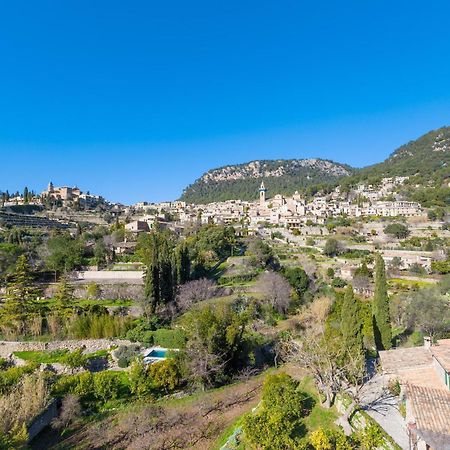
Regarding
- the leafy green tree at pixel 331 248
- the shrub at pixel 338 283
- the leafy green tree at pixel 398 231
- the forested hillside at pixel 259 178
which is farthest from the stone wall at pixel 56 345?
the forested hillside at pixel 259 178

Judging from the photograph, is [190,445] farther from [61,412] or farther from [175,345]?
[175,345]

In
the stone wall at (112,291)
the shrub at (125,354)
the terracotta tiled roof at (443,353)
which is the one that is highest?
the stone wall at (112,291)

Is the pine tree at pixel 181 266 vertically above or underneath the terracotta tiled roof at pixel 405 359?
above

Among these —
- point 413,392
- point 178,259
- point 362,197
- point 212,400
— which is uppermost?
point 362,197

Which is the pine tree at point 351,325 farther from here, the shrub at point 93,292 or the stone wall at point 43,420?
the shrub at point 93,292

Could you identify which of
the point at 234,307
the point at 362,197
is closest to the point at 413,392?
the point at 234,307

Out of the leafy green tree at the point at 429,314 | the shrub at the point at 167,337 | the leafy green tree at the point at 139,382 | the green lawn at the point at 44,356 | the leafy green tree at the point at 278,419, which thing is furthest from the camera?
the leafy green tree at the point at 429,314

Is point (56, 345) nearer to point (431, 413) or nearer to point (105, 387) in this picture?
point (105, 387)

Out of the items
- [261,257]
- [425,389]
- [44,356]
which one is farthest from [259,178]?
[425,389]

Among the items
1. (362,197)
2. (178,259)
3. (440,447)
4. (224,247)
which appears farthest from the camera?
(362,197)
